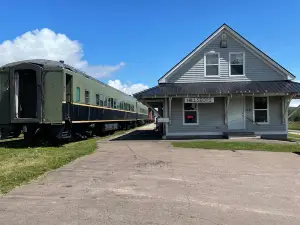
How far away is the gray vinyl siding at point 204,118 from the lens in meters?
19.9

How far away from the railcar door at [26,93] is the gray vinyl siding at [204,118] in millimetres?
8149

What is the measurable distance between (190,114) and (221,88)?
2.46 m

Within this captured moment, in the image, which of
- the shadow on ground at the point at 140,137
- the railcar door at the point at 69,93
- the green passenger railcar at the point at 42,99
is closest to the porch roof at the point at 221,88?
the shadow on ground at the point at 140,137

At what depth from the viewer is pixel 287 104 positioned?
19391 mm

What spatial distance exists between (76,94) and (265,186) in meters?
10.9

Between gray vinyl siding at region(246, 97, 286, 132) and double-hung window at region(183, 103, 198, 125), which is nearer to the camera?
gray vinyl siding at region(246, 97, 286, 132)

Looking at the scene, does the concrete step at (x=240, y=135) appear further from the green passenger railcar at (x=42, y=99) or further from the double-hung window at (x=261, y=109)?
the green passenger railcar at (x=42, y=99)

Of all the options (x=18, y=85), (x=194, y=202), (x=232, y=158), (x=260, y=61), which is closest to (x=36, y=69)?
(x=18, y=85)

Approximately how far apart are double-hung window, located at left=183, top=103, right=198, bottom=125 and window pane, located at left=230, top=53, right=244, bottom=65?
141 inches

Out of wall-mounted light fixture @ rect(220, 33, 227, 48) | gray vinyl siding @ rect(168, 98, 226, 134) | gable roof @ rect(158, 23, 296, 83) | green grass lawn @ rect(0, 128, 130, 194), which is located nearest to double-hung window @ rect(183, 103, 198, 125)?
gray vinyl siding @ rect(168, 98, 226, 134)

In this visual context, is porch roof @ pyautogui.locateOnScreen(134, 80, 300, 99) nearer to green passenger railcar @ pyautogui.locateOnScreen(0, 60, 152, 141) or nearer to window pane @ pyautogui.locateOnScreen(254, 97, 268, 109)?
window pane @ pyautogui.locateOnScreen(254, 97, 268, 109)

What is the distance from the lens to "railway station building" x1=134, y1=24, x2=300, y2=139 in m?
19.6

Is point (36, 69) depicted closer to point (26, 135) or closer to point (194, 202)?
point (26, 135)

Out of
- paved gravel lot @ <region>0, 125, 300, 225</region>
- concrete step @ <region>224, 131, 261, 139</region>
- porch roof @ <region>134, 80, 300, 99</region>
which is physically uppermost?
porch roof @ <region>134, 80, 300, 99</region>
